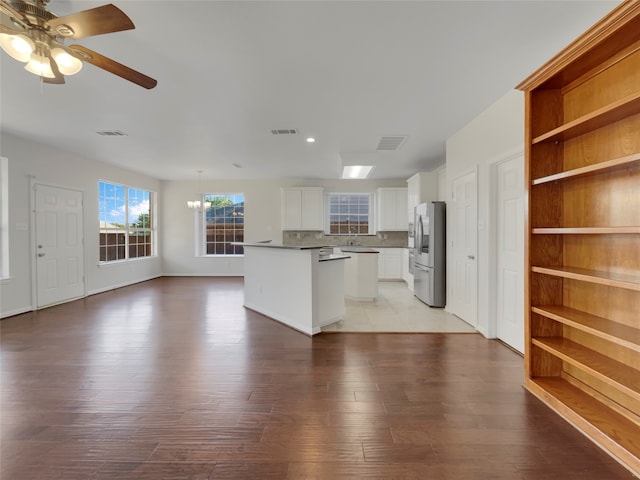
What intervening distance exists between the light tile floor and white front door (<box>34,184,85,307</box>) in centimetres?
480

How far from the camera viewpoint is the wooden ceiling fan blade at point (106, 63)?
5.90 feet

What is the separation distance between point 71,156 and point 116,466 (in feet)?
19.3

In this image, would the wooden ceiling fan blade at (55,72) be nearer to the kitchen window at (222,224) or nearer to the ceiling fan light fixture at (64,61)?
the ceiling fan light fixture at (64,61)

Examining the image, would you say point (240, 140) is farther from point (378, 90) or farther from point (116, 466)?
point (116, 466)

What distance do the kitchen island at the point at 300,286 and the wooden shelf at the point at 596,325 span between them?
7.36ft

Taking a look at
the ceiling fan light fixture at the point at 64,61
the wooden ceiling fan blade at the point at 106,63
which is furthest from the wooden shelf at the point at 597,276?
the ceiling fan light fixture at the point at 64,61

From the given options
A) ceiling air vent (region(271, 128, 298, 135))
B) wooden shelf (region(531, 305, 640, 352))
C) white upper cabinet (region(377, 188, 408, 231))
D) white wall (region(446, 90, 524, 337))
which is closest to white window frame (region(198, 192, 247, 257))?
white upper cabinet (region(377, 188, 408, 231))

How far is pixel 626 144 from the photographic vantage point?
1876mm

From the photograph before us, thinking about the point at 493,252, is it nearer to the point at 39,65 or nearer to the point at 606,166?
the point at 606,166

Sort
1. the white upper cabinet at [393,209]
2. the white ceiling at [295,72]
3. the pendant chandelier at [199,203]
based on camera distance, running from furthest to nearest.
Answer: the white upper cabinet at [393,209], the pendant chandelier at [199,203], the white ceiling at [295,72]

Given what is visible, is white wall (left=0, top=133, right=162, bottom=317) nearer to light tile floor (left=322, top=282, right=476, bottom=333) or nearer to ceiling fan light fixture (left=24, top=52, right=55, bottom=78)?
ceiling fan light fixture (left=24, top=52, right=55, bottom=78)

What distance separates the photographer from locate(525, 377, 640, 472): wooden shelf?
1656 mm

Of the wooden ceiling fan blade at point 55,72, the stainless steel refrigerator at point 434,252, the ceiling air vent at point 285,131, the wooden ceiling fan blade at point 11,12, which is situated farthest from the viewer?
the stainless steel refrigerator at point 434,252

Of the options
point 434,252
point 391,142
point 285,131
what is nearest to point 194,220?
point 285,131
